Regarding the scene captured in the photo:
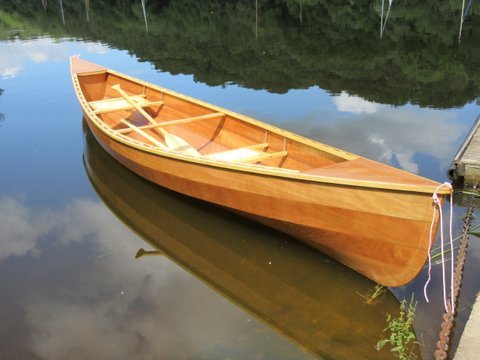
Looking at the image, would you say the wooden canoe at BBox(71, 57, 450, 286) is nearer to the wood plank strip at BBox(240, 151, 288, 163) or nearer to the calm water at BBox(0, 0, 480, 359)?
the wood plank strip at BBox(240, 151, 288, 163)

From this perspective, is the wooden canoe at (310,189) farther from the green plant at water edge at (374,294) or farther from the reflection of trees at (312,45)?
the reflection of trees at (312,45)

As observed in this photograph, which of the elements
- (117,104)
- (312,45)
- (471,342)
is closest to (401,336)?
(471,342)

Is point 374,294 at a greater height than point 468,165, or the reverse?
point 468,165

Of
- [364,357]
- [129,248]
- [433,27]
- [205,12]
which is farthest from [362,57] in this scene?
[205,12]

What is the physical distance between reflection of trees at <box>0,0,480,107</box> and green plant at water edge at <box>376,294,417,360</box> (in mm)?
8508

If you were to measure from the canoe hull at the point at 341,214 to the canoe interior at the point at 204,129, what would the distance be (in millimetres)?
679

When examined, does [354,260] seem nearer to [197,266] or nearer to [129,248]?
[197,266]

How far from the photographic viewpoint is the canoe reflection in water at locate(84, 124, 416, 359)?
493 cm

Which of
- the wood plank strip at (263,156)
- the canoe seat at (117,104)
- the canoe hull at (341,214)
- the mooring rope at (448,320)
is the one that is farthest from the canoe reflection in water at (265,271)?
the canoe seat at (117,104)

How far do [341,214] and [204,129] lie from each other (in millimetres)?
4305

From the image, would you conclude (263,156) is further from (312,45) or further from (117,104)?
(312,45)

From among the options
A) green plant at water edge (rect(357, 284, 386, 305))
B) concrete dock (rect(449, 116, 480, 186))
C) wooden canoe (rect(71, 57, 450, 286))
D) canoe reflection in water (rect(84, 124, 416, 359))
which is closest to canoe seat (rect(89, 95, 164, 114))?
wooden canoe (rect(71, 57, 450, 286))

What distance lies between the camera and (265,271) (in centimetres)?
596

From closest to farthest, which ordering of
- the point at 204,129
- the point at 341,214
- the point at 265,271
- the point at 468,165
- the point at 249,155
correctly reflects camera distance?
1. the point at 341,214
2. the point at 265,271
3. the point at 249,155
4. the point at 468,165
5. the point at 204,129
